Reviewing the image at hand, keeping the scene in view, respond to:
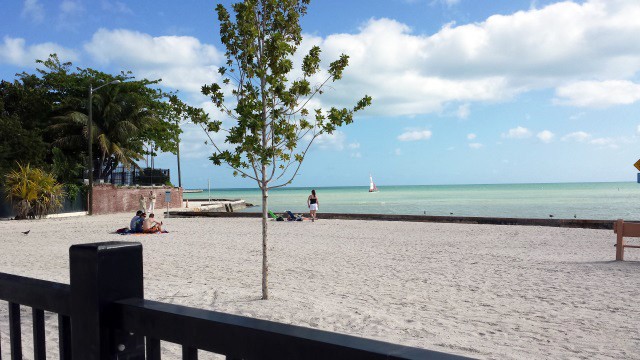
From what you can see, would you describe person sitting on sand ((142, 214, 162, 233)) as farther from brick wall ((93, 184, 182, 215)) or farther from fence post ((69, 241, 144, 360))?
fence post ((69, 241, 144, 360))

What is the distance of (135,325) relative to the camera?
1.52m

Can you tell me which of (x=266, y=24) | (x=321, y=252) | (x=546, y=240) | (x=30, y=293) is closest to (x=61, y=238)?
(x=321, y=252)

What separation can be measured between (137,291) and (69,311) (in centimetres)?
27

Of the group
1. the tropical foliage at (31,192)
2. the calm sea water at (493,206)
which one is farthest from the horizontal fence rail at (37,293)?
the calm sea water at (493,206)

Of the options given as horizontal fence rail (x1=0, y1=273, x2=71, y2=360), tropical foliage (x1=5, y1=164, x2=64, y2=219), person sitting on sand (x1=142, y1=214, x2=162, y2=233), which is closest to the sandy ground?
person sitting on sand (x1=142, y1=214, x2=162, y2=233)

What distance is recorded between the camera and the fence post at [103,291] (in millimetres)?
1535

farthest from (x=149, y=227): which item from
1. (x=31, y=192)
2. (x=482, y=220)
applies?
(x=482, y=220)

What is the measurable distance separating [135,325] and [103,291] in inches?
5.4

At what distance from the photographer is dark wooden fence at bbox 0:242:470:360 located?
1.20 m

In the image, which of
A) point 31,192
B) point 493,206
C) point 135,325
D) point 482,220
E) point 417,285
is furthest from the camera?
point 493,206

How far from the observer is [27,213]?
94.0 ft

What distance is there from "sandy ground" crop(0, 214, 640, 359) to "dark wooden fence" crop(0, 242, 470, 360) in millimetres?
4282

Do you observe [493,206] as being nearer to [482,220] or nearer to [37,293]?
[482,220]

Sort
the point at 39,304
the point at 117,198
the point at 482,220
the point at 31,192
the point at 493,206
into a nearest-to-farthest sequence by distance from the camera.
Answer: the point at 39,304
the point at 482,220
the point at 31,192
the point at 117,198
the point at 493,206
